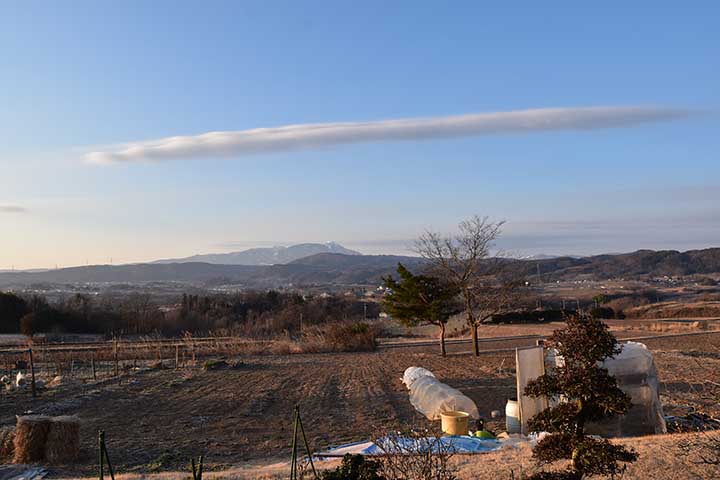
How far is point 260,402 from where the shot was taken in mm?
15797

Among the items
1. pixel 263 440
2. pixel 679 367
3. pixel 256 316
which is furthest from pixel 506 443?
pixel 256 316

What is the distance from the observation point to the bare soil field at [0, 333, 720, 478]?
10657 mm

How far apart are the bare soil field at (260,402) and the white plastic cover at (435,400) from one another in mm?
264

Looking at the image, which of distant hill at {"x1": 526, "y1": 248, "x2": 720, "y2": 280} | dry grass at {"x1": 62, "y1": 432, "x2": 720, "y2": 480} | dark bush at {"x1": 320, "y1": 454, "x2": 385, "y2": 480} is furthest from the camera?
distant hill at {"x1": 526, "y1": 248, "x2": 720, "y2": 280}

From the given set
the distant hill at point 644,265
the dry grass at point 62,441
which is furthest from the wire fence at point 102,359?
the distant hill at point 644,265

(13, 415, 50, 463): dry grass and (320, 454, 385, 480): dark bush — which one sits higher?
(320, 454, 385, 480): dark bush

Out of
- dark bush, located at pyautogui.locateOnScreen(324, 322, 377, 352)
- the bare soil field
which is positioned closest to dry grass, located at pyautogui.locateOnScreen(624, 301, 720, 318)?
the bare soil field

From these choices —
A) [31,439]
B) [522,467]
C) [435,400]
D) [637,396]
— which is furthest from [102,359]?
[522,467]

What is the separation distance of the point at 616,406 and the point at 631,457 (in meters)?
0.46

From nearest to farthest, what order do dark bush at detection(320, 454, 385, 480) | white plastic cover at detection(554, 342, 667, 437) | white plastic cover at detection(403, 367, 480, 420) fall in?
1. dark bush at detection(320, 454, 385, 480)
2. white plastic cover at detection(554, 342, 667, 437)
3. white plastic cover at detection(403, 367, 480, 420)

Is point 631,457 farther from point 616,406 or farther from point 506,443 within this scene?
point 506,443

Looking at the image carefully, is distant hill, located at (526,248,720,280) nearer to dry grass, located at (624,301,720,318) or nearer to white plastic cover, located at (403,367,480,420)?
dry grass, located at (624,301,720,318)

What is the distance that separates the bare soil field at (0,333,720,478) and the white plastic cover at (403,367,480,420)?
0.87ft

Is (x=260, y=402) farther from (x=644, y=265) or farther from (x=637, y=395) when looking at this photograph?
(x=644, y=265)
